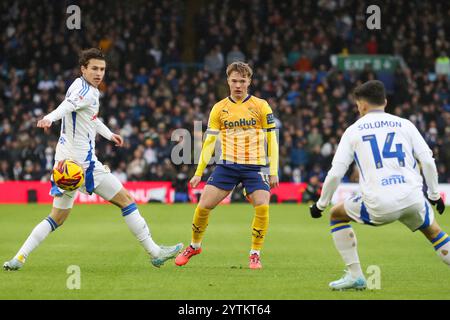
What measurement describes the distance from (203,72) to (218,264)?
19655 millimetres

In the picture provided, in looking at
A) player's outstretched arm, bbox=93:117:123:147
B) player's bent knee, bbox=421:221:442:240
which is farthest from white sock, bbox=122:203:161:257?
player's bent knee, bbox=421:221:442:240

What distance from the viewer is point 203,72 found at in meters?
30.1

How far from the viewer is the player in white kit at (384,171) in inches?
313

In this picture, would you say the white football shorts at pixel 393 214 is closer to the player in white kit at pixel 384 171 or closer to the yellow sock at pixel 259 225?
the player in white kit at pixel 384 171

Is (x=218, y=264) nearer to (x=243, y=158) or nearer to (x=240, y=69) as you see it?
(x=243, y=158)

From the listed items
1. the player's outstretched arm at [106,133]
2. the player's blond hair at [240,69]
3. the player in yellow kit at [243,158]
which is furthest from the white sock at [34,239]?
the player's blond hair at [240,69]

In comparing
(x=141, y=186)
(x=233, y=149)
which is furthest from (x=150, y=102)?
(x=233, y=149)

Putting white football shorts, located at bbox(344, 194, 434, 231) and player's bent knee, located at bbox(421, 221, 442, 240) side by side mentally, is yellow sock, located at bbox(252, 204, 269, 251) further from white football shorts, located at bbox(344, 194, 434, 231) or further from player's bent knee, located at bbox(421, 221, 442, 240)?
player's bent knee, located at bbox(421, 221, 442, 240)

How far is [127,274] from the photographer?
9.80 m

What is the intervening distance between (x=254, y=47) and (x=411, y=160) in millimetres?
23334

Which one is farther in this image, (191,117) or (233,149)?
(191,117)

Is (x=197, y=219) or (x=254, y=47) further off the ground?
(x=254, y=47)

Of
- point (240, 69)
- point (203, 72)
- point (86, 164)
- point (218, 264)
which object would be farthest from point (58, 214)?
point (203, 72)

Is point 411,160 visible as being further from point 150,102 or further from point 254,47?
point 254,47
